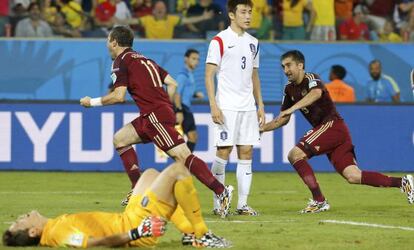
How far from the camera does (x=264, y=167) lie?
21016 mm

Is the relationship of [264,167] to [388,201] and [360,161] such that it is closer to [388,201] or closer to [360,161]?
[360,161]

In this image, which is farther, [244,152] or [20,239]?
[244,152]

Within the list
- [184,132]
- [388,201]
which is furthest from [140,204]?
[184,132]

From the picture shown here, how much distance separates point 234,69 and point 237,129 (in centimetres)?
68

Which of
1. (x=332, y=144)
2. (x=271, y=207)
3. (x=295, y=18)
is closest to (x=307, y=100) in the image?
(x=332, y=144)

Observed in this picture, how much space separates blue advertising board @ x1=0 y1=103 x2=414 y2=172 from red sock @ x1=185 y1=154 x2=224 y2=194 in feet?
26.3

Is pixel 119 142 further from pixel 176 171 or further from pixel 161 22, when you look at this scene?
pixel 161 22

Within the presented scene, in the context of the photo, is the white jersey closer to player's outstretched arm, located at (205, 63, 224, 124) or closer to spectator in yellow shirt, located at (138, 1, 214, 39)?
player's outstretched arm, located at (205, 63, 224, 124)

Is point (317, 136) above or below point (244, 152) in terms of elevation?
above

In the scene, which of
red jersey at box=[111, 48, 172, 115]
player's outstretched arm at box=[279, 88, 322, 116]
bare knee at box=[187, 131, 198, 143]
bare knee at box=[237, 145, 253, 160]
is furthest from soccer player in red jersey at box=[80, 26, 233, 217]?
bare knee at box=[187, 131, 198, 143]

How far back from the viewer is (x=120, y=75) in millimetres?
13250

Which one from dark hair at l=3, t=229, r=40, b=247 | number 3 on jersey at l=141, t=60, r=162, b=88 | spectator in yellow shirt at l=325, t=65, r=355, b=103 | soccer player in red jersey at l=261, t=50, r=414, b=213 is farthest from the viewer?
spectator in yellow shirt at l=325, t=65, r=355, b=103

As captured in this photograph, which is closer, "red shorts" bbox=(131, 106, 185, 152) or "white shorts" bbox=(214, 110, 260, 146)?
"red shorts" bbox=(131, 106, 185, 152)

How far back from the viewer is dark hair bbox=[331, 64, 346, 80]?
22922mm
